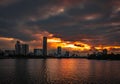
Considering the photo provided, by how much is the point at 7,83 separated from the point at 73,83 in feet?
66.0

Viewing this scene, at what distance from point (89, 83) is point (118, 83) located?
9.15 metres

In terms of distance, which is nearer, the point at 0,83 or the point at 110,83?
the point at 0,83

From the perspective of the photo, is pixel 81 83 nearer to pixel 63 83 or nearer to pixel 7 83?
pixel 63 83

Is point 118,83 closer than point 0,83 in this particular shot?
No

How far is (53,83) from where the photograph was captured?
63.7m

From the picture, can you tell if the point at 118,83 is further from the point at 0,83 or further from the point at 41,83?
the point at 0,83

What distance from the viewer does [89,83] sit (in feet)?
211

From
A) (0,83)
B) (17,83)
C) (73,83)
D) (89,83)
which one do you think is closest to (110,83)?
(89,83)

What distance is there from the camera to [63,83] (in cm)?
6378

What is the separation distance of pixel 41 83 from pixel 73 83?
393 inches

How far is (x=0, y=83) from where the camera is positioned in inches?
2379

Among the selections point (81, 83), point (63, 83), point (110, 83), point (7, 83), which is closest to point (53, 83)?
point (63, 83)

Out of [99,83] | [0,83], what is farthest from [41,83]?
[99,83]

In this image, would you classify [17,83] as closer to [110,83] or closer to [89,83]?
[89,83]
